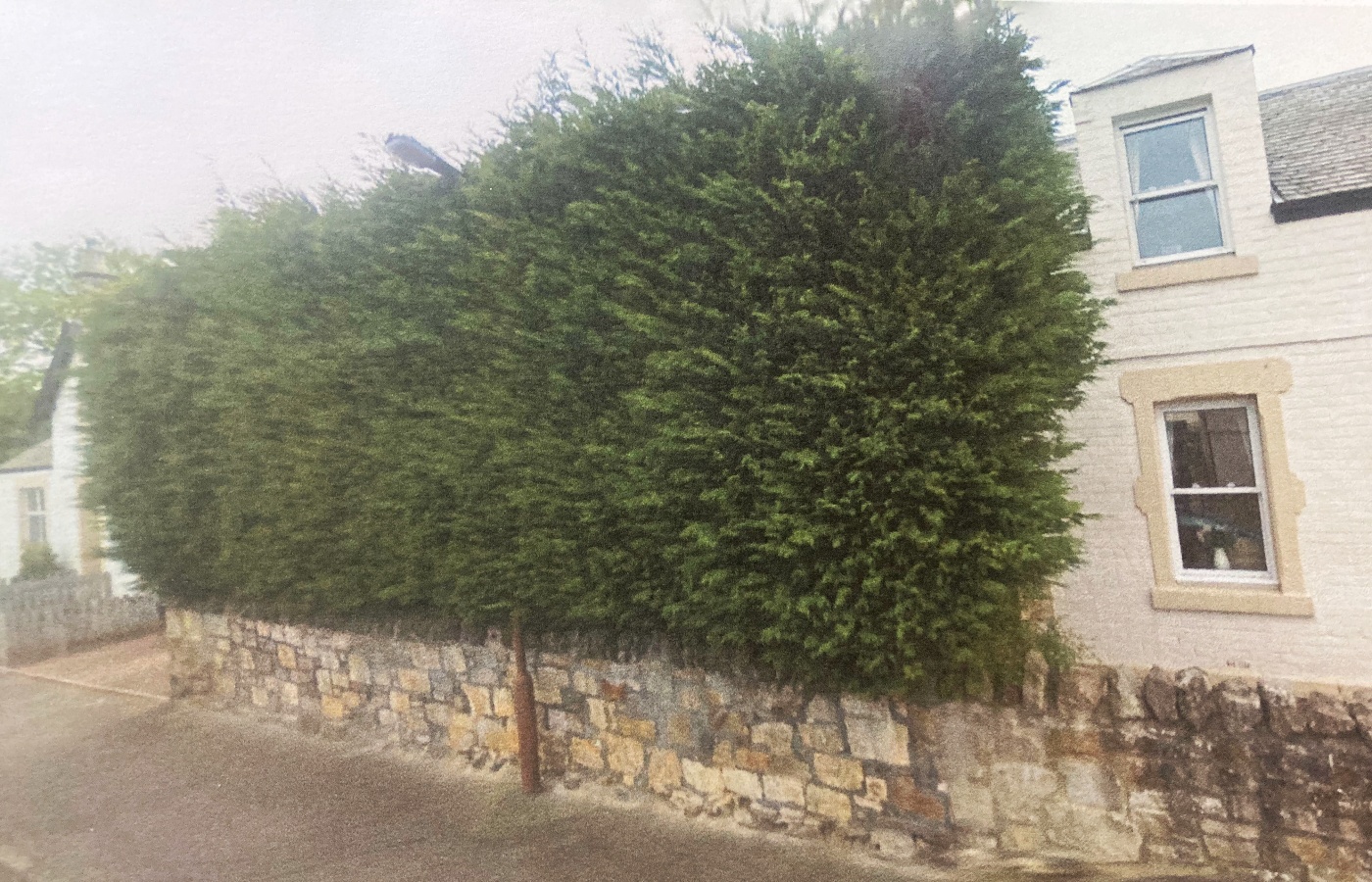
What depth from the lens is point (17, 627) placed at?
7668 millimetres

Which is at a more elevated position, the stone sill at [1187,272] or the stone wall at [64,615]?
the stone sill at [1187,272]

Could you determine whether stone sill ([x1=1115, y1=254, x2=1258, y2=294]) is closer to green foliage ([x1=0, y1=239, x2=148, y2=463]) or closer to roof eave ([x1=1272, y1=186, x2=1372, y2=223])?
roof eave ([x1=1272, y1=186, x2=1372, y2=223])

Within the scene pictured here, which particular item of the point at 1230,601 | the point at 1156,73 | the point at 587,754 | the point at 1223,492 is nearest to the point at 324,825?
the point at 587,754

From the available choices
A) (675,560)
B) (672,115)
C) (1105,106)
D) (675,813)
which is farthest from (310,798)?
(1105,106)

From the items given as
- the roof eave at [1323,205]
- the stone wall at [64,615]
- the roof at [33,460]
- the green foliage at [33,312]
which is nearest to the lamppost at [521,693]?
the green foliage at [33,312]

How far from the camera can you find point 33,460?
6.75 meters

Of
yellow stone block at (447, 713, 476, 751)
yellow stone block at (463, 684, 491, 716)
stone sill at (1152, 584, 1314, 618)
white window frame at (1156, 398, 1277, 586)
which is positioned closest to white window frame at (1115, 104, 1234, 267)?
white window frame at (1156, 398, 1277, 586)

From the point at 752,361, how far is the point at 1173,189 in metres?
5.27

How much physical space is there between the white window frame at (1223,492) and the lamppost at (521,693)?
5.84 m

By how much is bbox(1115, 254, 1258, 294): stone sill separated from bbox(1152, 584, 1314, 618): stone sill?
279cm

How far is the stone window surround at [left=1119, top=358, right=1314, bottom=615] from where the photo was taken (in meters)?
5.79

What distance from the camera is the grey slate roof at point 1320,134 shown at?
593cm

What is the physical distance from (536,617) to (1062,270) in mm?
4181

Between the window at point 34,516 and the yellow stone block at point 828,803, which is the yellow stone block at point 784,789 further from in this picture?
the window at point 34,516
